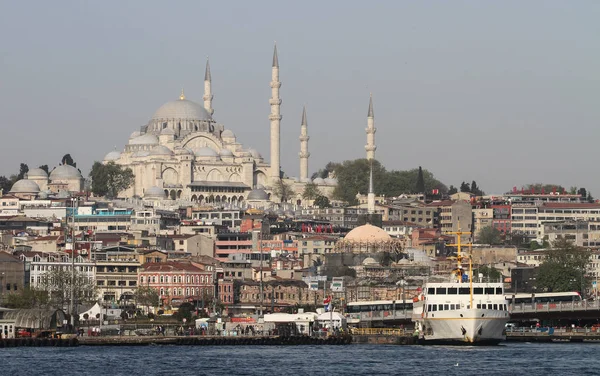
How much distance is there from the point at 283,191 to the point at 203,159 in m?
8.30

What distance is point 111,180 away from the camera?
175750 millimetres

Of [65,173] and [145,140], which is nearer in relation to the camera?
[145,140]

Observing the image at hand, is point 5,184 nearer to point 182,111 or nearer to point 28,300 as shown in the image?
point 182,111

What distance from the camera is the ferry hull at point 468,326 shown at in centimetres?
7459

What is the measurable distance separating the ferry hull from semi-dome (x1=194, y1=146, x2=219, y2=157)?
10393cm

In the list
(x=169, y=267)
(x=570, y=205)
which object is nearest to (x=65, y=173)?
(x=570, y=205)

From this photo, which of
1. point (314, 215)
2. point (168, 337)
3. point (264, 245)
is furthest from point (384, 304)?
point (314, 215)

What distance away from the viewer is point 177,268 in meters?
114

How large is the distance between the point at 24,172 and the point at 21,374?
133886mm

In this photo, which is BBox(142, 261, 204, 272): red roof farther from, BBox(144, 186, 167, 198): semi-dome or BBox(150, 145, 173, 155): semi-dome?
BBox(150, 145, 173, 155): semi-dome

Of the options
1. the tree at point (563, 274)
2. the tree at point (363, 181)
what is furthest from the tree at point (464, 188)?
the tree at point (563, 274)

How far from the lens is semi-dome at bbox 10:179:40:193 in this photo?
17638cm

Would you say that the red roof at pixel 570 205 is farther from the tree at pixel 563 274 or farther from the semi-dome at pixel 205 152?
the tree at pixel 563 274

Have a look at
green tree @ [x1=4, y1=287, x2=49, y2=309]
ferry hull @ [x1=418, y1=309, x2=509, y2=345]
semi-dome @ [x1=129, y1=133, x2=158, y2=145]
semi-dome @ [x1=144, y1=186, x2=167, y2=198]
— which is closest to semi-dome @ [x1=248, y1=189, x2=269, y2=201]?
semi-dome @ [x1=144, y1=186, x2=167, y2=198]
